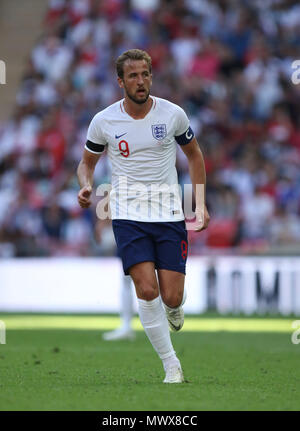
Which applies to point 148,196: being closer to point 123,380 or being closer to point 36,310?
point 123,380

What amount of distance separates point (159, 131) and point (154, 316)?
4.68ft

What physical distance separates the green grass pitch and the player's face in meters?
2.19

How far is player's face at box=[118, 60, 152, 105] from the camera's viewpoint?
24.6 ft

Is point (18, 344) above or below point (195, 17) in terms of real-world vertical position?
below

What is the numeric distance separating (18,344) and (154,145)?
4845 mm

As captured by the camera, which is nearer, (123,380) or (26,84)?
A: (123,380)

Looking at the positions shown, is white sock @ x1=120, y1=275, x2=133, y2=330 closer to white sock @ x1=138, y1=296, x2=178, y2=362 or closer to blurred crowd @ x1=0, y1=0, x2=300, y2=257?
blurred crowd @ x1=0, y1=0, x2=300, y2=257

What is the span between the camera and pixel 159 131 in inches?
301

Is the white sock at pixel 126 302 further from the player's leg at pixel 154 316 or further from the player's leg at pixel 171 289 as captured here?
the player's leg at pixel 154 316

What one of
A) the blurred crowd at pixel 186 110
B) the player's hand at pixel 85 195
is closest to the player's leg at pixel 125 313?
the blurred crowd at pixel 186 110

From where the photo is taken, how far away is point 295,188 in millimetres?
18219

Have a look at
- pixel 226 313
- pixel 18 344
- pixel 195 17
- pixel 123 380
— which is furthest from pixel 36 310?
pixel 123 380

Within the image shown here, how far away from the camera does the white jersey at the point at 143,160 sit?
7.61 metres

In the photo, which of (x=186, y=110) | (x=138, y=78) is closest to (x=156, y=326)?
(x=138, y=78)
